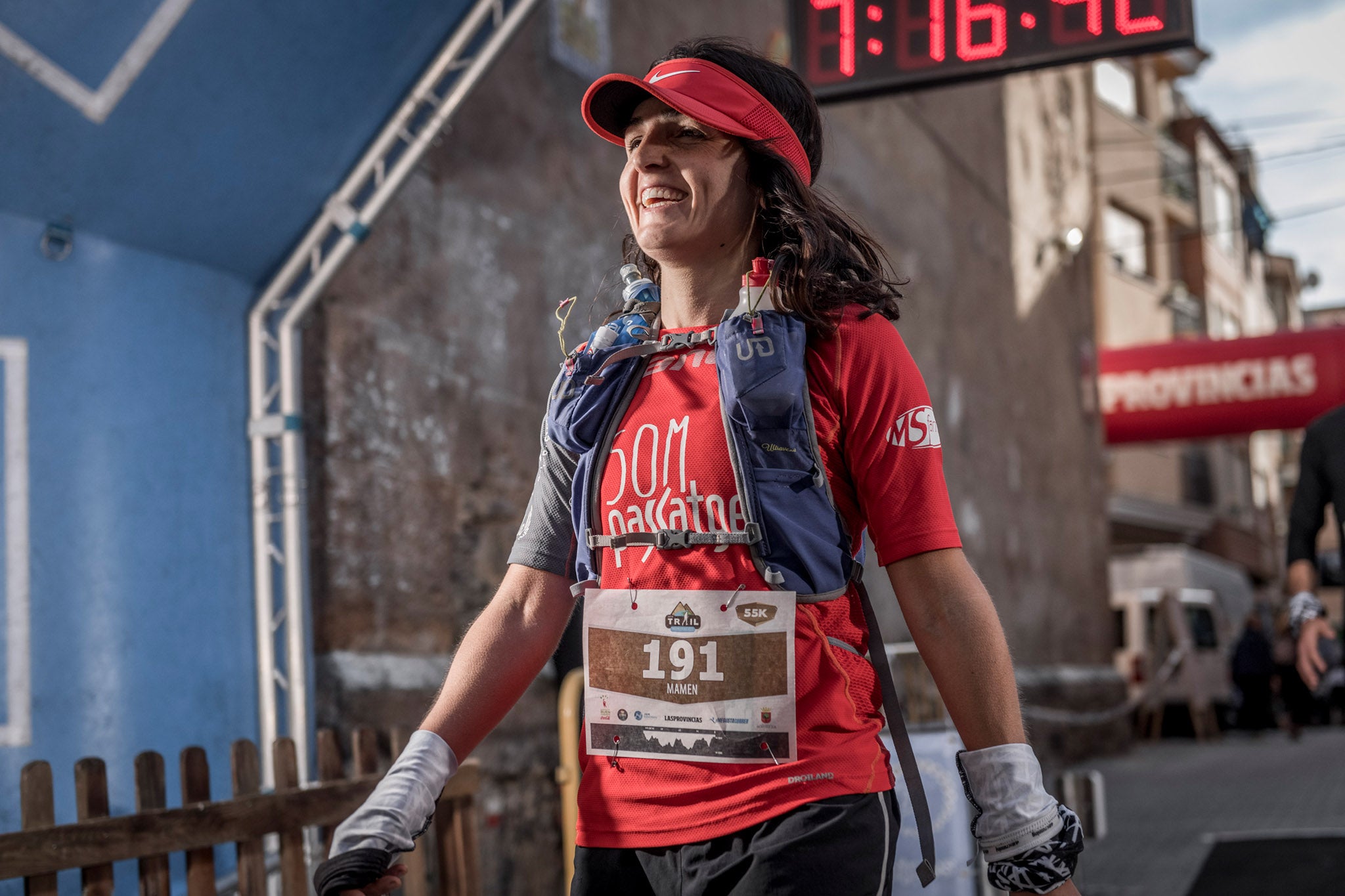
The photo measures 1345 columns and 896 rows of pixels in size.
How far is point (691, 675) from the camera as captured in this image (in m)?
1.99

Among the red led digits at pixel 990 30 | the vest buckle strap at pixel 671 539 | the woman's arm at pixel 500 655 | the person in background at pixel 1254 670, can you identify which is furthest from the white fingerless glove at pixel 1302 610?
the person in background at pixel 1254 670

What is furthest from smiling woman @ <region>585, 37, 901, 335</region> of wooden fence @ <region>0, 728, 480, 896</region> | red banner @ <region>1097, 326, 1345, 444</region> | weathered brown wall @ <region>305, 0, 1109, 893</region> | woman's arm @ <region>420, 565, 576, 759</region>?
red banner @ <region>1097, 326, 1345, 444</region>

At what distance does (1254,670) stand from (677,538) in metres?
19.0

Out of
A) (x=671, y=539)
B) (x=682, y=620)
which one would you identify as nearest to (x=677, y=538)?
(x=671, y=539)

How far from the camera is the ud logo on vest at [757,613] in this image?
1934mm

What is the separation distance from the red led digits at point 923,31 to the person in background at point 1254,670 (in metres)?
15.3

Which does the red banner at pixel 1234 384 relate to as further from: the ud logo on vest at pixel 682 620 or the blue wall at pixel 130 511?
the ud logo on vest at pixel 682 620

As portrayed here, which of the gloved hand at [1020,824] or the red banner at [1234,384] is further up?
the red banner at [1234,384]

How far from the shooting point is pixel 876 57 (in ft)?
18.5

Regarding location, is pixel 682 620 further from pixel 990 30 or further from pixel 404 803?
pixel 990 30

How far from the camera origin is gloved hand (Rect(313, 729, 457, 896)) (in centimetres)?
186

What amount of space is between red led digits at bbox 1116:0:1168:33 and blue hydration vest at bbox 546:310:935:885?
12.5 ft

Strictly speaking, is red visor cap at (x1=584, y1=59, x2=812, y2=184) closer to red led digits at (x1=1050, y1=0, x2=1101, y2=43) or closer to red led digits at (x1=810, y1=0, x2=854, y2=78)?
red led digits at (x1=1050, y1=0, x2=1101, y2=43)

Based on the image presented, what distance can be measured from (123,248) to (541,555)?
10.5 feet
